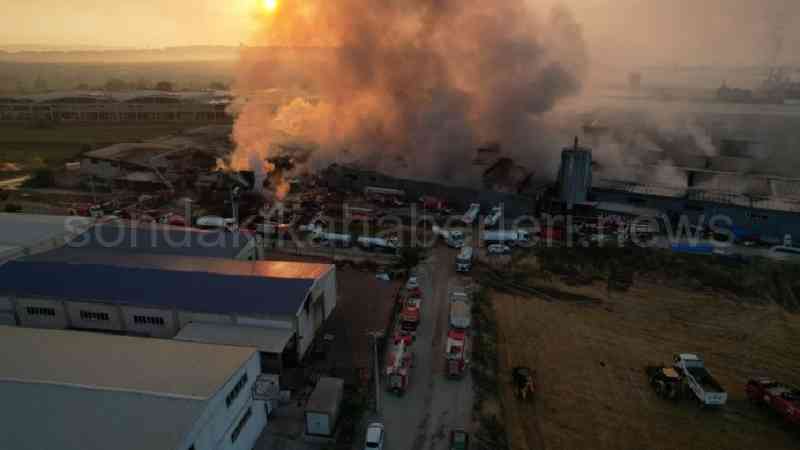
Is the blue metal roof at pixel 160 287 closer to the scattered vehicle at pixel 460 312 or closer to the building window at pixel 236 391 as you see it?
the building window at pixel 236 391

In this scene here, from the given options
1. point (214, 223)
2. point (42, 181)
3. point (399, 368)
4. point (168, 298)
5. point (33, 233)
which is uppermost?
point (42, 181)

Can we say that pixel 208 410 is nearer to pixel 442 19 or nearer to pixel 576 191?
pixel 576 191

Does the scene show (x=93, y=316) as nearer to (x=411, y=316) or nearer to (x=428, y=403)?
(x=411, y=316)

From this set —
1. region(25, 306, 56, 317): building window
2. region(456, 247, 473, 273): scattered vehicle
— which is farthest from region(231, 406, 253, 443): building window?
region(456, 247, 473, 273): scattered vehicle

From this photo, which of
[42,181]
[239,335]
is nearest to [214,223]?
[239,335]

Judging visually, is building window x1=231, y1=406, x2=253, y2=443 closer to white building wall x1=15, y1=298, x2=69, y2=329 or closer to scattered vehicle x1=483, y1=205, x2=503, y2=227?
white building wall x1=15, y1=298, x2=69, y2=329

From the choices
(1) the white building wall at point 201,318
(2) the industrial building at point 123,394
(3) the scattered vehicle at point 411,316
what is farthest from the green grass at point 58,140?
(3) the scattered vehicle at point 411,316
